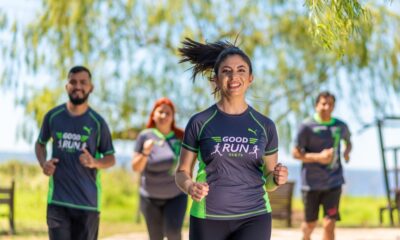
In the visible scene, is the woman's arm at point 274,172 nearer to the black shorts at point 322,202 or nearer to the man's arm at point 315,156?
the man's arm at point 315,156

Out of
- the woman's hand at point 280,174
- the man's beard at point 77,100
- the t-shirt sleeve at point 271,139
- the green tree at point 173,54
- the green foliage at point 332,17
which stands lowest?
the woman's hand at point 280,174

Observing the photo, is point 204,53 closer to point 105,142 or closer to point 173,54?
point 105,142

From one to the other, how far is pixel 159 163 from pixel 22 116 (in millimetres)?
13758

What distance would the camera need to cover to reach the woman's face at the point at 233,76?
5.12 metres

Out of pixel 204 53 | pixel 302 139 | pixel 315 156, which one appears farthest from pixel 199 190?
pixel 302 139

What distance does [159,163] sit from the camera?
8555 mm

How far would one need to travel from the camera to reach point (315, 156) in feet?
Answer: 32.0

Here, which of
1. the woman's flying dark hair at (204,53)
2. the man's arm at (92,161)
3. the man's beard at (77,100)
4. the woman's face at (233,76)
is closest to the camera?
the woman's face at (233,76)

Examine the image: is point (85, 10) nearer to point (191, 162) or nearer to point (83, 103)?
point (83, 103)

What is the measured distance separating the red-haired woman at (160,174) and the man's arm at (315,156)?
6.10 ft

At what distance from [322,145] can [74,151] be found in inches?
157

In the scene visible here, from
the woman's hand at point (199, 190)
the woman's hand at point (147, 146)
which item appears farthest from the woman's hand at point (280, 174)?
the woman's hand at point (147, 146)

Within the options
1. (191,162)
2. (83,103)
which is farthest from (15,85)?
(191,162)

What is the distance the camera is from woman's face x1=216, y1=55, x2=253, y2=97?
5.12 meters
